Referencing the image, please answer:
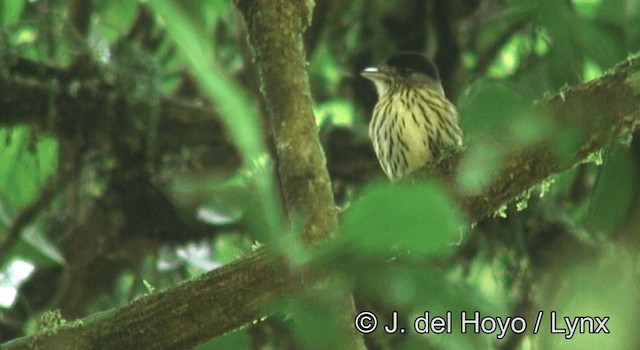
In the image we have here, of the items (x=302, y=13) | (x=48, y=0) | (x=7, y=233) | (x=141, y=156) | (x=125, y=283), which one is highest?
(x=48, y=0)

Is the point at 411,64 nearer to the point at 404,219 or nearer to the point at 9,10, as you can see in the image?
the point at 9,10

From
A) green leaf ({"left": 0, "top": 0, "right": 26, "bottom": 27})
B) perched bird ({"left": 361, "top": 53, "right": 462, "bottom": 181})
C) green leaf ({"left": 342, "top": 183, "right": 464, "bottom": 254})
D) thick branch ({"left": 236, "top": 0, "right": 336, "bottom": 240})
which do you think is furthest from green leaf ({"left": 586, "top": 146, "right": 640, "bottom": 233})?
perched bird ({"left": 361, "top": 53, "right": 462, "bottom": 181})

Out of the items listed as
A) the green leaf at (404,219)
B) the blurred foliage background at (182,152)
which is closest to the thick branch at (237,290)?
the green leaf at (404,219)

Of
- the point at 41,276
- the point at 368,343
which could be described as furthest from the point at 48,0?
the point at 368,343

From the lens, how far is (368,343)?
3.05 meters

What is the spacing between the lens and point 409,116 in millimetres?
3986

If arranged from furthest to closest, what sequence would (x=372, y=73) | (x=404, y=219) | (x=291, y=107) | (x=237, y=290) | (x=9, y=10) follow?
(x=372, y=73), (x=9, y=10), (x=237, y=290), (x=291, y=107), (x=404, y=219)

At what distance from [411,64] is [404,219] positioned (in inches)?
127

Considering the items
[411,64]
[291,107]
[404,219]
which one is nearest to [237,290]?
[291,107]

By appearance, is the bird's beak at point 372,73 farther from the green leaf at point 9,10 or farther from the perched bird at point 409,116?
the green leaf at point 9,10

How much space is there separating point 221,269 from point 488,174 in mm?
893

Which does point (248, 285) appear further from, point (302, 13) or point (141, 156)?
point (141, 156)

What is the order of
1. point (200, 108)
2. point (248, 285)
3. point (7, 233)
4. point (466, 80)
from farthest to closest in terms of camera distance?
point (466, 80) → point (200, 108) → point (7, 233) → point (248, 285)

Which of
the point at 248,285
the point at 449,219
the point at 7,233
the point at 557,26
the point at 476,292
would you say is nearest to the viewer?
the point at 449,219
